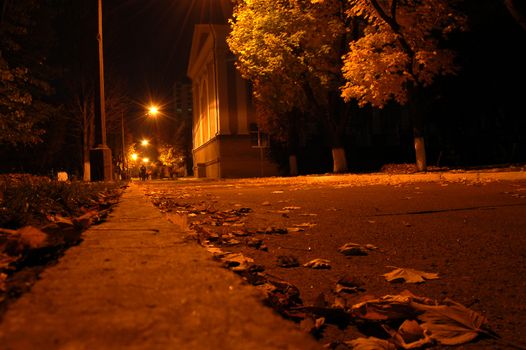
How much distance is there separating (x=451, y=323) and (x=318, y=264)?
55.6 inches

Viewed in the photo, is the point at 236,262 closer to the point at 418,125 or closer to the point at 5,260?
the point at 5,260

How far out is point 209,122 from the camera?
4075cm

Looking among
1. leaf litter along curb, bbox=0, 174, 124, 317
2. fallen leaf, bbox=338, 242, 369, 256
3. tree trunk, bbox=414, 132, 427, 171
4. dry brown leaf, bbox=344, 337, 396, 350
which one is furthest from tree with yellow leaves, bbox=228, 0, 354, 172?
dry brown leaf, bbox=344, 337, 396, 350

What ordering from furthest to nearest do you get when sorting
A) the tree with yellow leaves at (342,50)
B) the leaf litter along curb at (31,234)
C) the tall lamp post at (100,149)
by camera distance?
the tree with yellow leaves at (342,50) → the tall lamp post at (100,149) → the leaf litter along curb at (31,234)

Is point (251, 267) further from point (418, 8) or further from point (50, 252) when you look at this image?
point (418, 8)

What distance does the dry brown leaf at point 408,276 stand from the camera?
125 inches

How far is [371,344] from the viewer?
2047mm

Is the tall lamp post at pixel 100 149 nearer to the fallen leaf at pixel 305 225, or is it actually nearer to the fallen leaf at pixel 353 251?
the fallen leaf at pixel 305 225

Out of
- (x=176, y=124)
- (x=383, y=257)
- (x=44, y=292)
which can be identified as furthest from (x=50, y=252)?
(x=176, y=124)

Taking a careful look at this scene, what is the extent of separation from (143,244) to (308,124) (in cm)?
3589

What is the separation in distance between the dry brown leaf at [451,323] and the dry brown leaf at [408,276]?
0.73m

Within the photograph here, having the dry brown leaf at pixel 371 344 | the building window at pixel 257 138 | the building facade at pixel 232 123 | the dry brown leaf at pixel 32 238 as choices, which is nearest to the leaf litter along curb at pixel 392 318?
the dry brown leaf at pixel 371 344

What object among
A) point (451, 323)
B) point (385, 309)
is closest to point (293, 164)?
point (385, 309)

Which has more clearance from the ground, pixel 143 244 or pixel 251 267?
pixel 143 244
